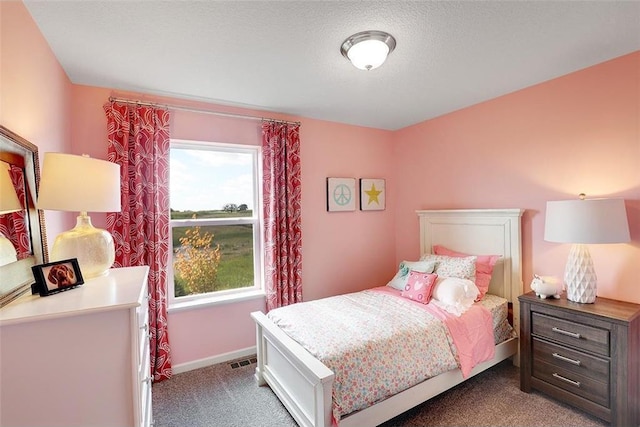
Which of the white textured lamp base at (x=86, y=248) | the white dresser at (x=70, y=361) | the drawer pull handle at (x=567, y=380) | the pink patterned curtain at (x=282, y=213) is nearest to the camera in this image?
the white dresser at (x=70, y=361)

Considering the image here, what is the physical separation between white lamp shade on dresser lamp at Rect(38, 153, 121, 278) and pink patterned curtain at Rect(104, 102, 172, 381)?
0.91 meters

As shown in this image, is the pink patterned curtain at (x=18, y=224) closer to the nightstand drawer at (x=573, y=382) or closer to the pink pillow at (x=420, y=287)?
the pink pillow at (x=420, y=287)

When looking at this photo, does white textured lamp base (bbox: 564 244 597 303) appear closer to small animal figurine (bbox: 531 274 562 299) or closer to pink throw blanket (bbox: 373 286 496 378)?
small animal figurine (bbox: 531 274 562 299)

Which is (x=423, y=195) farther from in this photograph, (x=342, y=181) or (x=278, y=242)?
(x=278, y=242)

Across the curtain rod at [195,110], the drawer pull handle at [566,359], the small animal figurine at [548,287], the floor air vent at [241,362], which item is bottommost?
the floor air vent at [241,362]

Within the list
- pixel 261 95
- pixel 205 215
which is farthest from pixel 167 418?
pixel 261 95

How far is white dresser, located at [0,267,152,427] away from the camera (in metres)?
0.91

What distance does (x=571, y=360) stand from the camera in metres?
1.97

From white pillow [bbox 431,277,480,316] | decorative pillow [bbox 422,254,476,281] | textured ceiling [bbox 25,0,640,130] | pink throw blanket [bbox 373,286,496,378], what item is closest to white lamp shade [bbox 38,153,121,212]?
textured ceiling [bbox 25,0,640,130]

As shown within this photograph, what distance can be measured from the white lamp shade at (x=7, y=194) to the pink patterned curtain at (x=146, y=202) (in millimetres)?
1159

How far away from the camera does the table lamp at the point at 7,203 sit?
1082mm

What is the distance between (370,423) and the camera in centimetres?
172

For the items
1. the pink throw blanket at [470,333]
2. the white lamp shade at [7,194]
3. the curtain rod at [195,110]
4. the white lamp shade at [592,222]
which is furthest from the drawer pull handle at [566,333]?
the white lamp shade at [7,194]

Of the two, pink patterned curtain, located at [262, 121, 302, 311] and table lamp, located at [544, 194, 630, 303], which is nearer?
table lamp, located at [544, 194, 630, 303]
